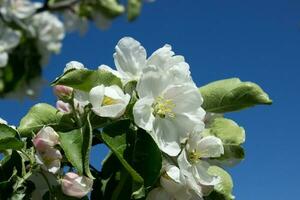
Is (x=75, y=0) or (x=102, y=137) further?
(x=75, y=0)

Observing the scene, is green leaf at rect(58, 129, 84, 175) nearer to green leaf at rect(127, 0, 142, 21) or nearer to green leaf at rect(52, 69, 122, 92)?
green leaf at rect(52, 69, 122, 92)

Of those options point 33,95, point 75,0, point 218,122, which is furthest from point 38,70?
point 218,122

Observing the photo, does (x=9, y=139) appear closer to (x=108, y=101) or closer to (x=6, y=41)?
(x=108, y=101)

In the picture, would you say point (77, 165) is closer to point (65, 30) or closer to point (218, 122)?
point (218, 122)

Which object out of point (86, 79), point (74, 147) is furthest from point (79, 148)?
point (86, 79)

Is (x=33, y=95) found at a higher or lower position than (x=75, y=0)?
lower
